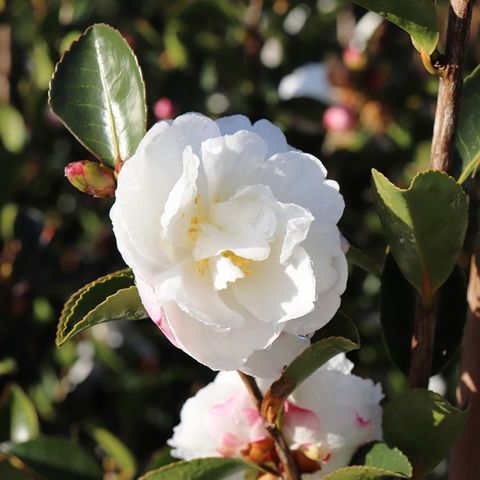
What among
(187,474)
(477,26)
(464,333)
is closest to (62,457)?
(187,474)

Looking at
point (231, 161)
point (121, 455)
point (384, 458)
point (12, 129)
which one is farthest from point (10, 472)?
point (12, 129)

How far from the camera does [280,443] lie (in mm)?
813

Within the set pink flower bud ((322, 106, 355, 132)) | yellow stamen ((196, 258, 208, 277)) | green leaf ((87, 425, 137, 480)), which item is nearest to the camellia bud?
yellow stamen ((196, 258, 208, 277))

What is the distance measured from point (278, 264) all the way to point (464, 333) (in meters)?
0.29

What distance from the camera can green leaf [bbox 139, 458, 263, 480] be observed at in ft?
2.50

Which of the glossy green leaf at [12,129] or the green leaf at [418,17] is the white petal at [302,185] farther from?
the glossy green leaf at [12,129]

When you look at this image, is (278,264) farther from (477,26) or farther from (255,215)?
(477,26)

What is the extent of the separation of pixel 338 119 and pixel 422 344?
146 cm

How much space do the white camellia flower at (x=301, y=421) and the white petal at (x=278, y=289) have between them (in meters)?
0.17

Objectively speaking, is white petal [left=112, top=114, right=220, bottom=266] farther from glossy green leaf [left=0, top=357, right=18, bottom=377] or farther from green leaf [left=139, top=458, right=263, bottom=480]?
glossy green leaf [left=0, top=357, right=18, bottom=377]

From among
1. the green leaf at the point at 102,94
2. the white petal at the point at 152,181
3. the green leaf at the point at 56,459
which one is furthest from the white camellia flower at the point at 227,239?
the green leaf at the point at 56,459

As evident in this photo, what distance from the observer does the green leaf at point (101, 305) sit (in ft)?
2.24

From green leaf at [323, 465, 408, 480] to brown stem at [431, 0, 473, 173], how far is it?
0.24m

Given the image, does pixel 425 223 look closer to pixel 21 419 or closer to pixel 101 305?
pixel 101 305
